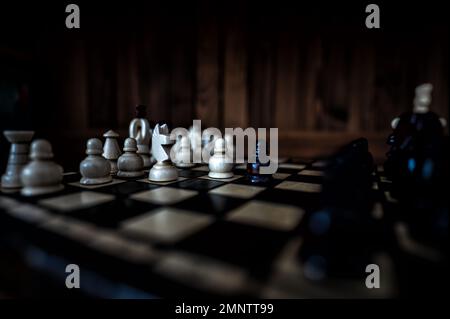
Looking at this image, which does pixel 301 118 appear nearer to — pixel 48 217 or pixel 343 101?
pixel 343 101

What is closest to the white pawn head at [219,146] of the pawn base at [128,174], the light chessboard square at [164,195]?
the light chessboard square at [164,195]

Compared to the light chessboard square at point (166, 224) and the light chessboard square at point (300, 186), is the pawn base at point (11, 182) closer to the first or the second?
the light chessboard square at point (166, 224)

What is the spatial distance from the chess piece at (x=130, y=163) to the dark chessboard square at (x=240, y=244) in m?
0.72

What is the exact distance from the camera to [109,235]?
1.79 feet

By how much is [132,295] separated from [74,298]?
135mm

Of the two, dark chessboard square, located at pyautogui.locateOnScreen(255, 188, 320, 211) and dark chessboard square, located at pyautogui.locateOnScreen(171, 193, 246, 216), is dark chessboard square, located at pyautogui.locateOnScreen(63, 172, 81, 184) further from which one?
dark chessboard square, located at pyautogui.locateOnScreen(255, 188, 320, 211)

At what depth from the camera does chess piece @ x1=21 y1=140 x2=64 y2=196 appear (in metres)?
0.82

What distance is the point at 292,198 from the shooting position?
2.81 feet

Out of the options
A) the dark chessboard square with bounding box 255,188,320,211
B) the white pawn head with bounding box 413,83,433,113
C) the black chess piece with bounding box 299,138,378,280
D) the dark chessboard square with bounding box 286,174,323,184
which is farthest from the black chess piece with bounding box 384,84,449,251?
the dark chessboard square with bounding box 286,174,323,184

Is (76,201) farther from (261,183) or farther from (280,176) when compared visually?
(280,176)

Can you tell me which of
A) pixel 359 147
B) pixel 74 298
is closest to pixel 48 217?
pixel 74 298

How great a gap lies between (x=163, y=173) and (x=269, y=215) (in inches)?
23.3

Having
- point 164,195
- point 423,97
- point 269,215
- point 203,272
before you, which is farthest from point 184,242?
point 423,97
